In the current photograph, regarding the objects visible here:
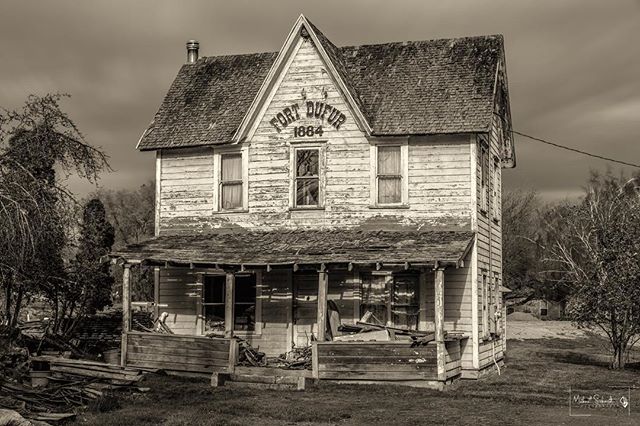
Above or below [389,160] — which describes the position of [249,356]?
below

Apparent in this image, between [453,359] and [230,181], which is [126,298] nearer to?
[230,181]

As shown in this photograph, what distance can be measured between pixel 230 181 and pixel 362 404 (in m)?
9.37

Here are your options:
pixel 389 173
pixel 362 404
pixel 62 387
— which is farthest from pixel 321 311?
pixel 62 387

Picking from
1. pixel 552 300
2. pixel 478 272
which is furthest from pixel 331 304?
pixel 552 300

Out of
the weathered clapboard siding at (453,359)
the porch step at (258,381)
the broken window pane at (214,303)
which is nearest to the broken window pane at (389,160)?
the weathered clapboard siding at (453,359)

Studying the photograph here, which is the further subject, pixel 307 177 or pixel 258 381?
pixel 307 177

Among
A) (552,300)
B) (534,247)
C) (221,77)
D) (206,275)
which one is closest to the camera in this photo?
(206,275)

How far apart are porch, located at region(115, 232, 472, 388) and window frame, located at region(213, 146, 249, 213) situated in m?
1.82

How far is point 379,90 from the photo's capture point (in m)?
24.5

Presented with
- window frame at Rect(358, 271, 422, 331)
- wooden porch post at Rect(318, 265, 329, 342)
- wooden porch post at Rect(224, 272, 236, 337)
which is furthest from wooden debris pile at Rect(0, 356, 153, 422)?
window frame at Rect(358, 271, 422, 331)

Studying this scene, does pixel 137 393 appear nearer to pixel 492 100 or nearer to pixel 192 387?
pixel 192 387

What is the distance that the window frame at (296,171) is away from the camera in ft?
78.0

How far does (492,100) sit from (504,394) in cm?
794

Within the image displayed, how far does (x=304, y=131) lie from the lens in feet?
78.6
